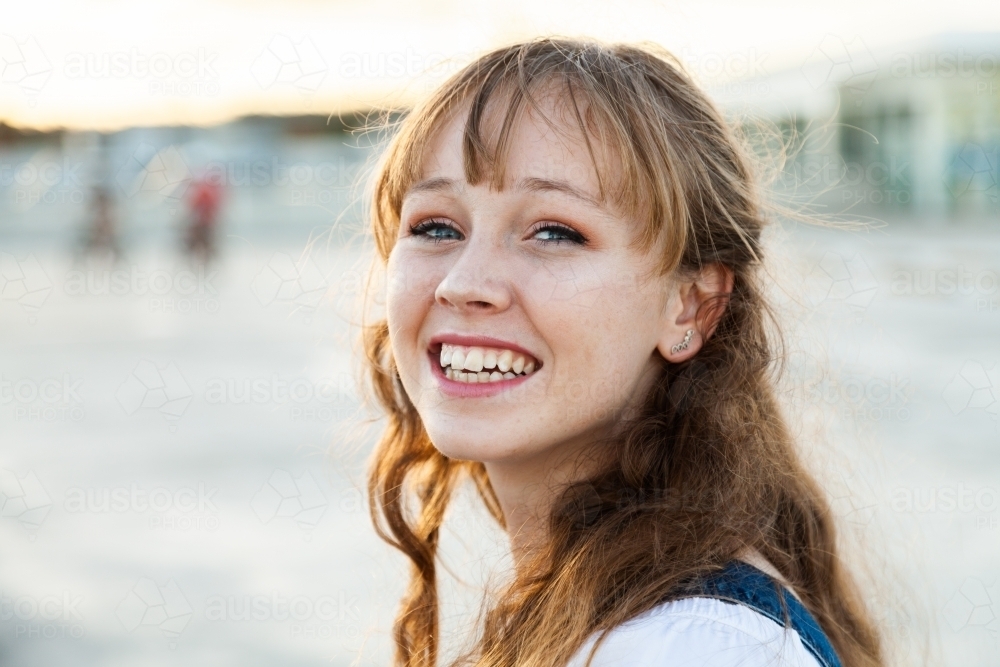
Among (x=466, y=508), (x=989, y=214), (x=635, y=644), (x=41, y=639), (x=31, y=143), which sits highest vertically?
(x=635, y=644)

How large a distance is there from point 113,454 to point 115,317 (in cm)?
779

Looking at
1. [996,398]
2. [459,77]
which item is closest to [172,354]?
[996,398]

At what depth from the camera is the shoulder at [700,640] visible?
4.15ft

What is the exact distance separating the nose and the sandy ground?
60 centimetres

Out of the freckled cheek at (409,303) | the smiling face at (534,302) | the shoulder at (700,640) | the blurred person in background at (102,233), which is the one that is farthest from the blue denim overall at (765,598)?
the blurred person in background at (102,233)

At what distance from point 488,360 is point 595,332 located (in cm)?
18

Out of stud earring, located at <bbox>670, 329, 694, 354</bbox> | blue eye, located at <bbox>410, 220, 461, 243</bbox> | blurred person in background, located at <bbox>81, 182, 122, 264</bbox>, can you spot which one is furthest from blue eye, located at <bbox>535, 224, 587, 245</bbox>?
blurred person in background, located at <bbox>81, 182, 122, 264</bbox>

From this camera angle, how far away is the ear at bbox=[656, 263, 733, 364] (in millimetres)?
1810

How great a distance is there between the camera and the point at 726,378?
5.98ft

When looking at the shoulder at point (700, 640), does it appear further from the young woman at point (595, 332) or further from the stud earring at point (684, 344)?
the stud earring at point (684, 344)

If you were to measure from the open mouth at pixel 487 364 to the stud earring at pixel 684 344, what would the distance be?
0.27 m

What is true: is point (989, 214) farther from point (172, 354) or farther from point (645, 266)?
point (645, 266)

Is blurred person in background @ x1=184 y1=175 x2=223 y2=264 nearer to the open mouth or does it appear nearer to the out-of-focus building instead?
the out-of-focus building

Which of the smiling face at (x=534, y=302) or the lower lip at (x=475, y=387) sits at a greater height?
the smiling face at (x=534, y=302)
